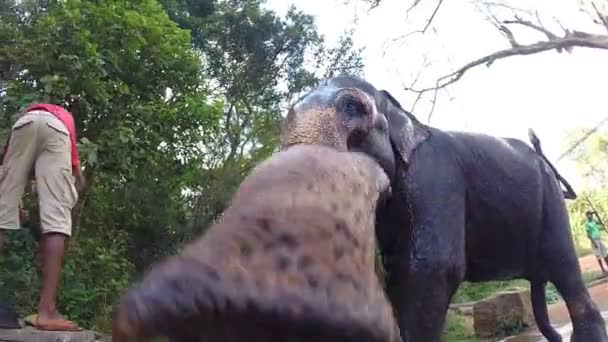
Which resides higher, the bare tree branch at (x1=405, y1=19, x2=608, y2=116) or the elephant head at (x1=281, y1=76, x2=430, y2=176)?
the bare tree branch at (x1=405, y1=19, x2=608, y2=116)

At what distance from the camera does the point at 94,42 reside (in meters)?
6.55

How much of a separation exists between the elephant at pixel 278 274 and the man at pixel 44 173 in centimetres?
240

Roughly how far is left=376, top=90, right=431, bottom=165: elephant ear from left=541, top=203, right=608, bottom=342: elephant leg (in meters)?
0.69

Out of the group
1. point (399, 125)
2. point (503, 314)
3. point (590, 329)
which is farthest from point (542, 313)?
point (503, 314)

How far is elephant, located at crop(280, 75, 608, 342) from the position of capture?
124 centimetres

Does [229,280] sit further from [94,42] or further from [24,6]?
[24,6]

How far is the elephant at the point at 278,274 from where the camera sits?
0.49 m

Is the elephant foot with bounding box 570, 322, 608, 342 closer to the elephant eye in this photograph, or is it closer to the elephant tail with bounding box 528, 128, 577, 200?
the elephant tail with bounding box 528, 128, 577, 200

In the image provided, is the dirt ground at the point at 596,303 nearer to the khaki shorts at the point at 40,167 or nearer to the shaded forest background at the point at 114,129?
the shaded forest background at the point at 114,129

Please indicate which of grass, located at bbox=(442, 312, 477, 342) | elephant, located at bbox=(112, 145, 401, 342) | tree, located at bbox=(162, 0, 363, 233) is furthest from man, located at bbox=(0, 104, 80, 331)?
tree, located at bbox=(162, 0, 363, 233)

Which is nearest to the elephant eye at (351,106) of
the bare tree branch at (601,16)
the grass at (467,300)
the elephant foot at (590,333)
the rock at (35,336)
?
the elephant foot at (590,333)

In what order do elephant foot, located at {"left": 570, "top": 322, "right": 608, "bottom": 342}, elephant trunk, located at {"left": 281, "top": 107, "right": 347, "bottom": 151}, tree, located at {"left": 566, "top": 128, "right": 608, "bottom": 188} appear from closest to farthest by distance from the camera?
elephant trunk, located at {"left": 281, "top": 107, "right": 347, "bottom": 151} < elephant foot, located at {"left": 570, "top": 322, "right": 608, "bottom": 342} < tree, located at {"left": 566, "top": 128, "right": 608, "bottom": 188}

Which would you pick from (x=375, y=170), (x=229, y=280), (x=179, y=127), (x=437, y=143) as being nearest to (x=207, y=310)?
(x=229, y=280)

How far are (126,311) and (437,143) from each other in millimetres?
1520
